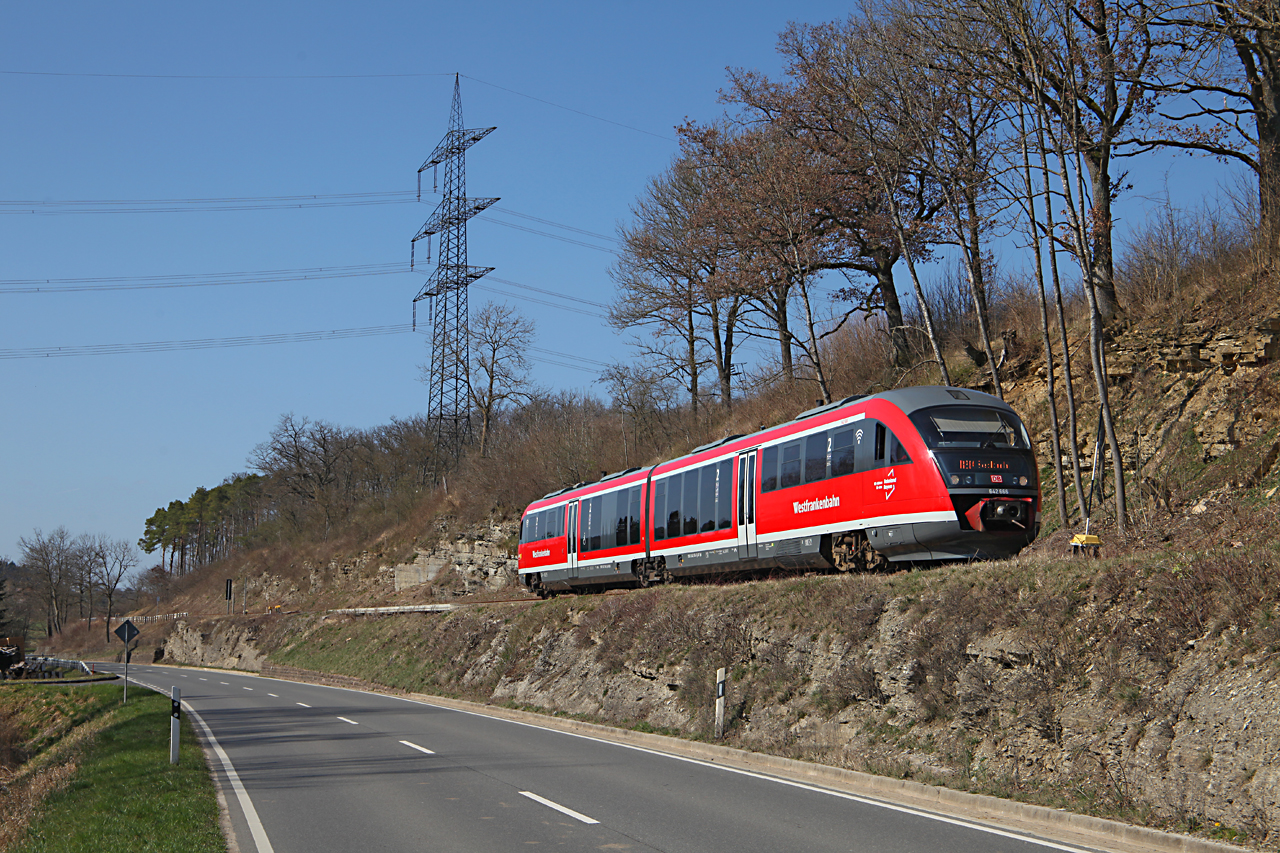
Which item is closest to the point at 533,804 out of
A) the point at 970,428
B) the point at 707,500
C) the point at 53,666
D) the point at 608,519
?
the point at 970,428

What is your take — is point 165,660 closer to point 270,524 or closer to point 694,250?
point 270,524

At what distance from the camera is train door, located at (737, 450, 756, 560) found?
20984 mm

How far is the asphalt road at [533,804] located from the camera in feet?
28.1

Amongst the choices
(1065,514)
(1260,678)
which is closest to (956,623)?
(1260,678)

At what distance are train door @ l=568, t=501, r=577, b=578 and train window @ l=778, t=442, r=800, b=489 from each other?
12.3m

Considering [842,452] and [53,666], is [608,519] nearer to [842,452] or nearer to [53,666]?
[842,452]

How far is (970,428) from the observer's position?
650 inches

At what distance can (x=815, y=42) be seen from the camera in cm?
2645

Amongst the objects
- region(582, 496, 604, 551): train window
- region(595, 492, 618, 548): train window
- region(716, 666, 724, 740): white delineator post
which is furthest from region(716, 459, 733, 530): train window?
region(582, 496, 604, 551): train window

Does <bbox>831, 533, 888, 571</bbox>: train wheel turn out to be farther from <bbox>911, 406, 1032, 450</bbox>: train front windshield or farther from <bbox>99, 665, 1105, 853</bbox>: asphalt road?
<bbox>99, 665, 1105, 853</bbox>: asphalt road

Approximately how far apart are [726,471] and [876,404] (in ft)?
18.1

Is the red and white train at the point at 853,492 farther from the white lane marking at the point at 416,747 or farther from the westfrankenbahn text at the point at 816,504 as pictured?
the white lane marking at the point at 416,747

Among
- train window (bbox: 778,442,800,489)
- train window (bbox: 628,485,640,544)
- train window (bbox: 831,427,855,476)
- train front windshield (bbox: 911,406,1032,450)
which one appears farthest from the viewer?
train window (bbox: 628,485,640,544)

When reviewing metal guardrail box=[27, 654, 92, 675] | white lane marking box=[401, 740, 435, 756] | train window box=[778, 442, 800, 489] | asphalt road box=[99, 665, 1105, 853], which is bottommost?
metal guardrail box=[27, 654, 92, 675]
